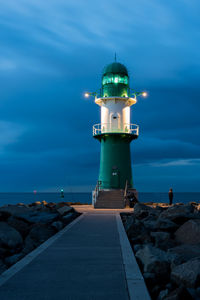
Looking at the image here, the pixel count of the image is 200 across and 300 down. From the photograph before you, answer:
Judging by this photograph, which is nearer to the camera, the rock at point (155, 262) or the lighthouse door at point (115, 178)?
the rock at point (155, 262)

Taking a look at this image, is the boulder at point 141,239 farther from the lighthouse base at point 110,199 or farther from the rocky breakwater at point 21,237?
the lighthouse base at point 110,199

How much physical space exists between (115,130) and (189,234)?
19220 mm

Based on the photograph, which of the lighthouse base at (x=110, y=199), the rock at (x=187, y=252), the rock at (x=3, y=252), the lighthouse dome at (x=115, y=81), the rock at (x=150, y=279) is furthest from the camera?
the lighthouse dome at (x=115, y=81)

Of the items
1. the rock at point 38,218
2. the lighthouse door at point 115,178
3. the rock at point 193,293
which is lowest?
the rock at point 193,293

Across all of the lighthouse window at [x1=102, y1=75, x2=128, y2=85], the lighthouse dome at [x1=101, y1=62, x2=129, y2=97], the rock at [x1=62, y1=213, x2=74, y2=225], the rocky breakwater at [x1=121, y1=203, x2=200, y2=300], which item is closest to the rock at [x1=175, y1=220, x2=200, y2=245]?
the rocky breakwater at [x1=121, y1=203, x2=200, y2=300]

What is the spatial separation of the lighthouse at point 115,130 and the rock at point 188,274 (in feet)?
72.5

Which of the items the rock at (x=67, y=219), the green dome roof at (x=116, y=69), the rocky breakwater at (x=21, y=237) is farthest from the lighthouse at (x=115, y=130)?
the rocky breakwater at (x=21, y=237)

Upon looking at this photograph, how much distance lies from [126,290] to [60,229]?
7.18m

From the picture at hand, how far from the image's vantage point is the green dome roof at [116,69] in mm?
30141

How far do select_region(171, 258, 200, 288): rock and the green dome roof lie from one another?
83.8ft

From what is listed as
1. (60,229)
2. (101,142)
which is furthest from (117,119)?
(60,229)

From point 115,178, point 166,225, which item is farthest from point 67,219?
point 115,178

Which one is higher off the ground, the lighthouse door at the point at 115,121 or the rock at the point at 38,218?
the lighthouse door at the point at 115,121

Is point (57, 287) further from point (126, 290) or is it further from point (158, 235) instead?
point (158, 235)
